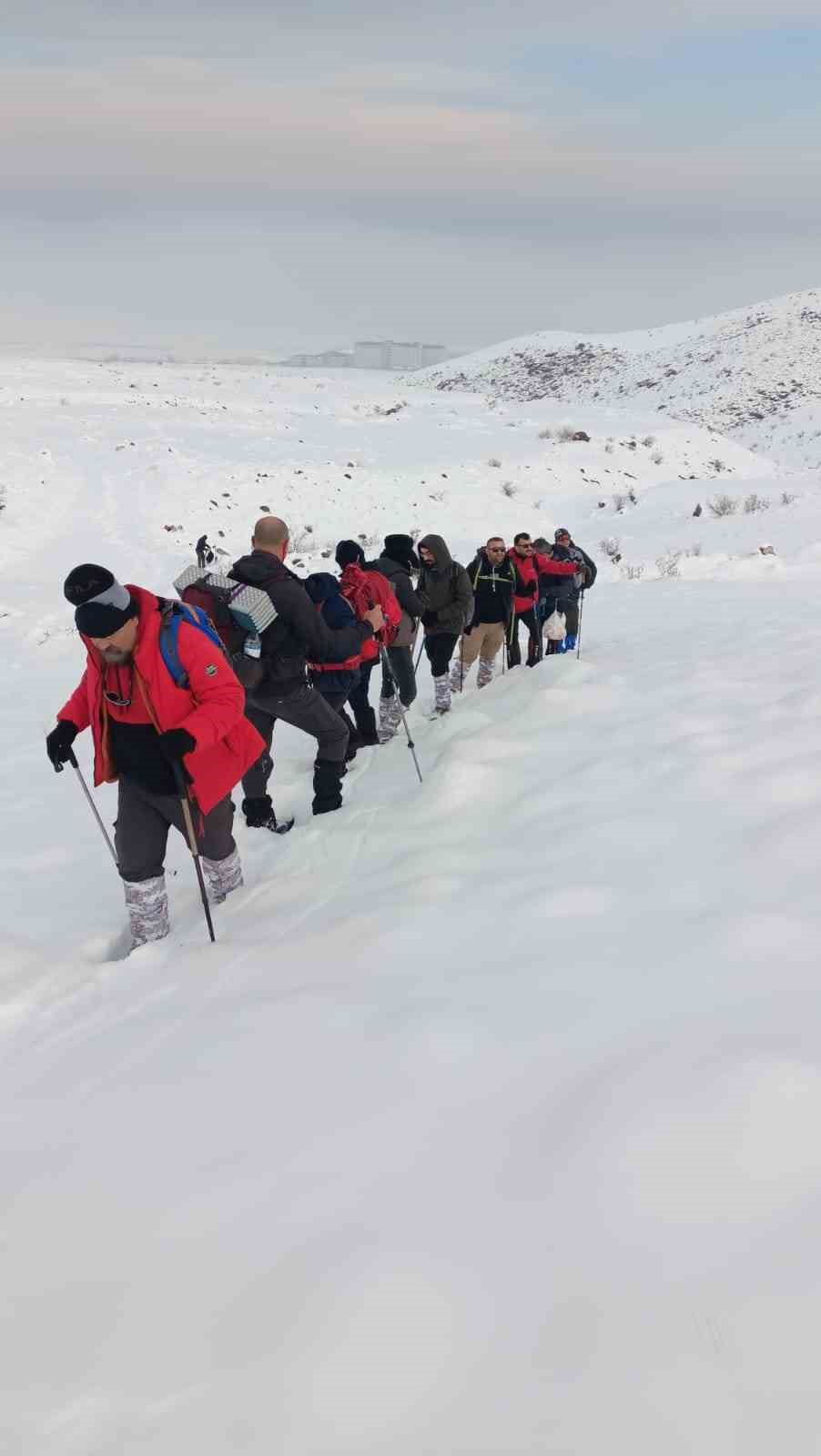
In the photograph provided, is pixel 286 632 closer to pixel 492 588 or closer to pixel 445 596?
pixel 445 596

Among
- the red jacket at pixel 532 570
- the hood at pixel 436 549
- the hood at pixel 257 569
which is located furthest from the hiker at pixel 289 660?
the red jacket at pixel 532 570

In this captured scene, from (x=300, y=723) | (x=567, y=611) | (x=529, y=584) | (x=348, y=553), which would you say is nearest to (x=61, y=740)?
(x=300, y=723)

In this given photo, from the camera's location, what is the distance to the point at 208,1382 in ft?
6.08

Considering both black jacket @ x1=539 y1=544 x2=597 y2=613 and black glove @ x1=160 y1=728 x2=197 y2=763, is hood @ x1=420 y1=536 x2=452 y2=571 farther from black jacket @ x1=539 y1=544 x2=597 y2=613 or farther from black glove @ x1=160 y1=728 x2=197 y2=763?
black glove @ x1=160 y1=728 x2=197 y2=763

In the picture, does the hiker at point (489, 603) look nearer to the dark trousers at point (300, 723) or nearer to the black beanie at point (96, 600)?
the dark trousers at point (300, 723)

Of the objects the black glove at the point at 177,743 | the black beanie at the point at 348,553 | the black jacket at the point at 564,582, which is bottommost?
the black jacket at the point at 564,582

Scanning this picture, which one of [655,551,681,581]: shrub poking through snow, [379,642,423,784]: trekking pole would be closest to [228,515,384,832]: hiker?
[379,642,423,784]: trekking pole

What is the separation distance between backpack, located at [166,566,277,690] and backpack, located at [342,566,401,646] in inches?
58.7

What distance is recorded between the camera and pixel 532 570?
30.7 feet

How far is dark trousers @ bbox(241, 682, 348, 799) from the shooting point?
569cm

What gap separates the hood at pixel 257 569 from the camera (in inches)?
208

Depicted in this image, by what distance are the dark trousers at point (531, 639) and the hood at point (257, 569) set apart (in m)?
4.51

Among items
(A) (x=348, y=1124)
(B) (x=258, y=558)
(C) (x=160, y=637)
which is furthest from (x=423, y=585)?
(A) (x=348, y=1124)

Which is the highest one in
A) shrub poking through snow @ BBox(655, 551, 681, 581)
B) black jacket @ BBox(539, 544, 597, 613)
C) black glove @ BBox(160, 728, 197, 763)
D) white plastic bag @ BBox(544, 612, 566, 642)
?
black glove @ BBox(160, 728, 197, 763)
